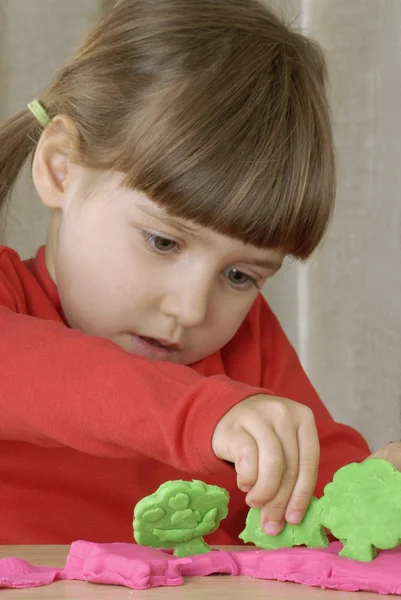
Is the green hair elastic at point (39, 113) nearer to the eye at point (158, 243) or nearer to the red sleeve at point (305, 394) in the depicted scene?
the eye at point (158, 243)

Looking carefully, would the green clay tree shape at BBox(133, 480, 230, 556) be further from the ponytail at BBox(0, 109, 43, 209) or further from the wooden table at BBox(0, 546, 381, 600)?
the ponytail at BBox(0, 109, 43, 209)

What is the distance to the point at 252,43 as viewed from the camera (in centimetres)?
99

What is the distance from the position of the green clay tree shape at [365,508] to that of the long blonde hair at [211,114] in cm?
33

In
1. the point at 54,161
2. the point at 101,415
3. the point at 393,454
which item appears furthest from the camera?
the point at 54,161

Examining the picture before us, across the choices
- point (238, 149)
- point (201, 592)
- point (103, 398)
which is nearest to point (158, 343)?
Result: point (238, 149)

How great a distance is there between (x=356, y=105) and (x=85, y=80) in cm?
62

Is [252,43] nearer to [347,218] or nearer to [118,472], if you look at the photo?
[118,472]

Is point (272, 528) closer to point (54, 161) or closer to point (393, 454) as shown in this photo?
point (393, 454)

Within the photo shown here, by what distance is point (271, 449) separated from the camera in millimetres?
585

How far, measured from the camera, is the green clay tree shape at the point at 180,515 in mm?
616

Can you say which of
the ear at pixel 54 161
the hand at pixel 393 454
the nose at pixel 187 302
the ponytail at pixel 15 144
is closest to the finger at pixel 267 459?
the hand at pixel 393 454

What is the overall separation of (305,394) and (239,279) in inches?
8.6

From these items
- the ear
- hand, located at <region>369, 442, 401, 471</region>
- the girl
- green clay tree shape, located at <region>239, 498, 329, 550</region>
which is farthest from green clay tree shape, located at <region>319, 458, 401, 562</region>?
the ear

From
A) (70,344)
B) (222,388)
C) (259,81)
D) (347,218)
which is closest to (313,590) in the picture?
(222,388)
